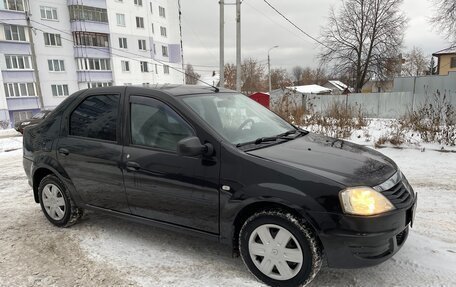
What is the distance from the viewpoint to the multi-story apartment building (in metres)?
34.4

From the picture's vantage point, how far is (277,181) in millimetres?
2730

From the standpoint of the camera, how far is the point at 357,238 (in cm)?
255

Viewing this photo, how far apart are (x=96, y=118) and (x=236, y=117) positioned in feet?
5.24

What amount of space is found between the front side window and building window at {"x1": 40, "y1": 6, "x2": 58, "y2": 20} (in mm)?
A: 40109

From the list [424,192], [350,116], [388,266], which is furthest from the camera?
[350,116]

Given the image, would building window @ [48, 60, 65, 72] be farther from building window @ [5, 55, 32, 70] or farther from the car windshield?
the car windshield

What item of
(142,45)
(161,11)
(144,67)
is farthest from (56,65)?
(161,11)

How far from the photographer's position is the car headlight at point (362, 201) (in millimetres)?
2549

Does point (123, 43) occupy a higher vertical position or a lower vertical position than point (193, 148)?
higher

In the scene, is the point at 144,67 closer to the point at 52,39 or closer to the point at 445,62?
the point at 52,39

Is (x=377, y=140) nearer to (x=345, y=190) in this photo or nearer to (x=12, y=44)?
(x=345, y=190)

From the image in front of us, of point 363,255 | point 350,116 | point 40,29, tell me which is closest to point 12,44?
point 40,29

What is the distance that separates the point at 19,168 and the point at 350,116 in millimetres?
8989

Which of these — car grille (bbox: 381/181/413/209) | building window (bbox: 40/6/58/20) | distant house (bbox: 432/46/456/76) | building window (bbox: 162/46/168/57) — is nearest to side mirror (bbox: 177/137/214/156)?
car grille (bbox: 381/181/413/209)
